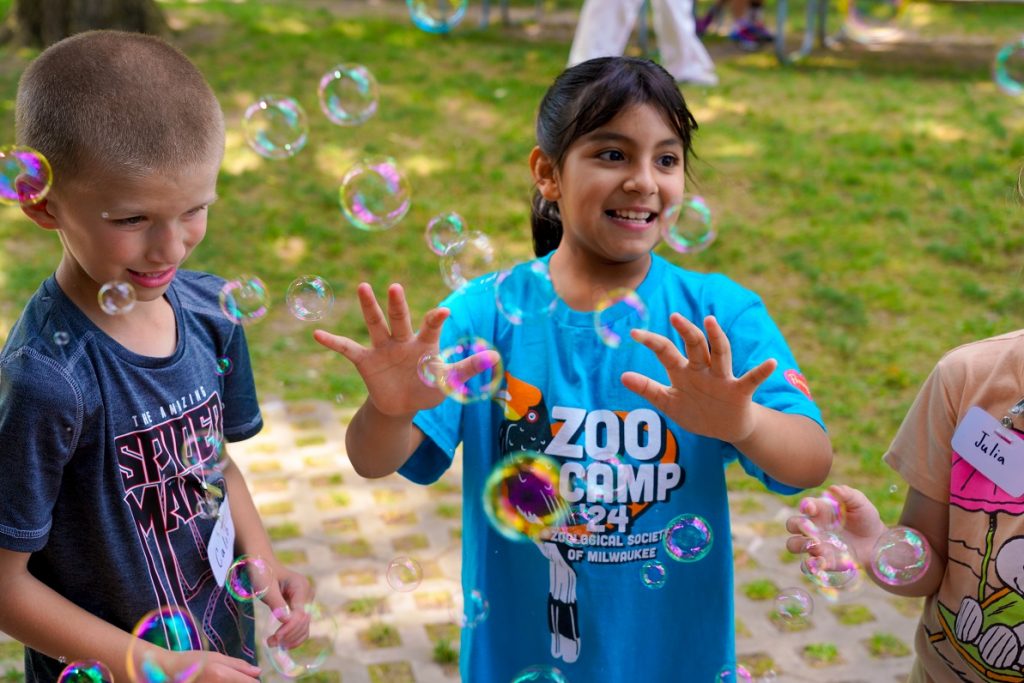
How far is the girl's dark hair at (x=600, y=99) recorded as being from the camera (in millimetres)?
1893

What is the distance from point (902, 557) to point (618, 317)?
0.65 m

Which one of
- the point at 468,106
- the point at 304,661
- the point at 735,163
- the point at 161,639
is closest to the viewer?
the point at 161,639

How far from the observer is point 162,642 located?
5.77ft

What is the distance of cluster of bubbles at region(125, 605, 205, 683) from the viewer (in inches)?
64.7

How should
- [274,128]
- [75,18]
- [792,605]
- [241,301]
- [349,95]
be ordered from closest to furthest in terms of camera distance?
[241,301]
[792,605]
[274,128]
[349,95]
[75,18]

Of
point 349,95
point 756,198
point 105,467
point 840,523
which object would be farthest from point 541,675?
point 756,198

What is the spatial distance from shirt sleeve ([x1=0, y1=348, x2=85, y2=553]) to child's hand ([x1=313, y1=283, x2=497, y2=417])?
396 millimetres

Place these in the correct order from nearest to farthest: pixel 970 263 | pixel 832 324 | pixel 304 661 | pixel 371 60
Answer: pixel 304 661
pixel 832 324
pixel 970 263
pixel 371 60

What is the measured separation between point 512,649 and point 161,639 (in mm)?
618

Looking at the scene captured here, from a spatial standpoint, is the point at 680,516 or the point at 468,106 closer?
the point at 680,516

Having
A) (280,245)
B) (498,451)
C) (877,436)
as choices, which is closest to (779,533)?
(877,436)

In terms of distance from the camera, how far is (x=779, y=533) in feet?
12.8

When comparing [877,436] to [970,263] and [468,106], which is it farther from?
[468,106]

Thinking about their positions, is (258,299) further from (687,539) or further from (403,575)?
(687,539)
